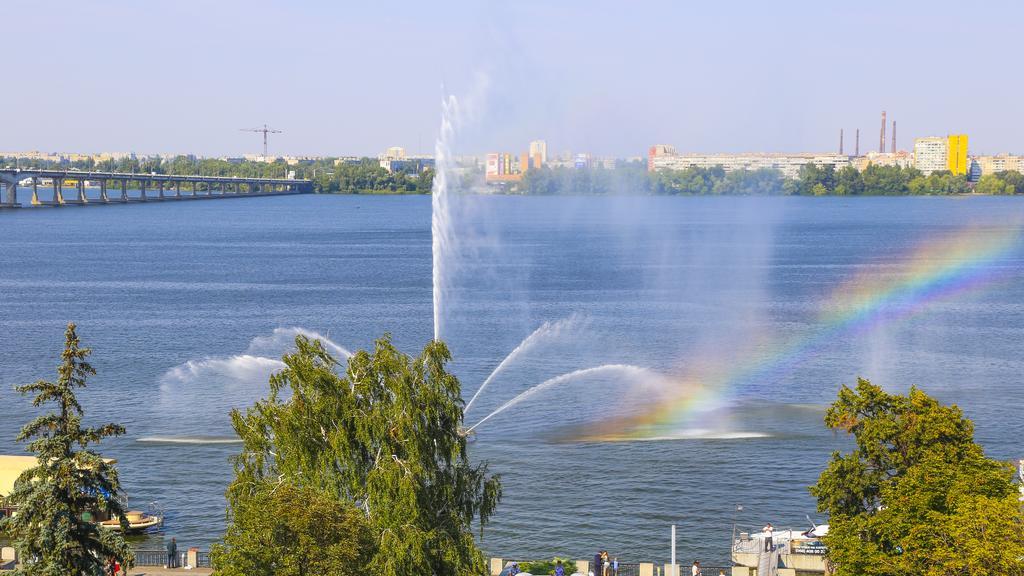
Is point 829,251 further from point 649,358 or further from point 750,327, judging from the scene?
point 649,358

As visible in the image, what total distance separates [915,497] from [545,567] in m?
9.19

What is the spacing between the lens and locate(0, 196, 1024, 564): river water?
40.2 metres

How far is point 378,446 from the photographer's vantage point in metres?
24.6

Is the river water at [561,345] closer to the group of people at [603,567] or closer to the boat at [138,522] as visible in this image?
the boat at [138,522]

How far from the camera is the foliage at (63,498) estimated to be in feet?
65.2

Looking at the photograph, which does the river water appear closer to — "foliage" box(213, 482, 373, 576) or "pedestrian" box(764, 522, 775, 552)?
"pedestrian" box(764, 522, 775, 552)

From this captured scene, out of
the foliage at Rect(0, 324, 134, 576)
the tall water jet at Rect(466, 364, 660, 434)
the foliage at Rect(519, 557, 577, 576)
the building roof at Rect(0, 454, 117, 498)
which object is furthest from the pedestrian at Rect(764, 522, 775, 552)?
the tall water jet at Rect(466, 364, 660, 434)

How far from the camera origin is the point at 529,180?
121 m

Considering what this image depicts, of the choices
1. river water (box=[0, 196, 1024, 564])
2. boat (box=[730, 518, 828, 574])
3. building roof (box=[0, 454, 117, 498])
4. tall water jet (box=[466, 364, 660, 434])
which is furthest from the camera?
tall water jet (box=[466, 364, 660, 434])

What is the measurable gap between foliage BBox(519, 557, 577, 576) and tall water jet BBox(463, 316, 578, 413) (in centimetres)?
2280

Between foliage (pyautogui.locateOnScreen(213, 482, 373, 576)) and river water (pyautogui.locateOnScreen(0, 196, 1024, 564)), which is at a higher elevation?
foliage (pyautogui.locateOnScreen(213, 482, 373, 576))

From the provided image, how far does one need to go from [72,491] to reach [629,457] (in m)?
27.0

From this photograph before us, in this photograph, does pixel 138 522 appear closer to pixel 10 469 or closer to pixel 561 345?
pixel 10 469

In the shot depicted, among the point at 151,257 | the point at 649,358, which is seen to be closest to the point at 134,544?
the point at 649,358
